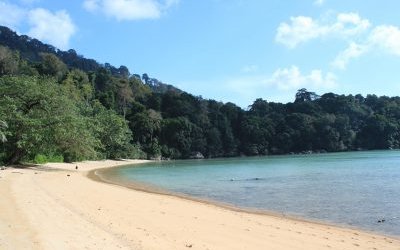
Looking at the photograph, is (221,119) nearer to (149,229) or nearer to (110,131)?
(110,131)

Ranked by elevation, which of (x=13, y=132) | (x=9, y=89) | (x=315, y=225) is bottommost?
(x=315, y=225)

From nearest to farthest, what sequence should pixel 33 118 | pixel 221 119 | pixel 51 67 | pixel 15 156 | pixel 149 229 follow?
pixel 149 229
pixel 33 118
pixel 15 156
pixel 51 67
pixel 221 119

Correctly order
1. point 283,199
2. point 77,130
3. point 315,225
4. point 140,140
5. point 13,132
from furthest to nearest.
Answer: point 140,140 → point 77,130 → point 13,132 → point 283,199 → point 315,225

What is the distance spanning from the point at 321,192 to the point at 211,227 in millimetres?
15766

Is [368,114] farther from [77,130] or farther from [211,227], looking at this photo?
[211,227]

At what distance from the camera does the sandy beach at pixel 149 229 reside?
11.1 meters

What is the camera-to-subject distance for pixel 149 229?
1361 cm

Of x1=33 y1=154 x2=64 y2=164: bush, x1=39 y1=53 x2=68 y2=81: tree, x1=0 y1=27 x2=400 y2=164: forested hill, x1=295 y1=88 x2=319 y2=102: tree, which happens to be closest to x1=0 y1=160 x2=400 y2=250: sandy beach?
x1=33 y1=154 x2=64 y2=164: bush

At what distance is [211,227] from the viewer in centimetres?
1493

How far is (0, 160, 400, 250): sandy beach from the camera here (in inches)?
437

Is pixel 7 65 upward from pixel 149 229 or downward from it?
upward

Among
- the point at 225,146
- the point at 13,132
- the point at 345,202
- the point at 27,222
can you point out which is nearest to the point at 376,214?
the point at 345,202

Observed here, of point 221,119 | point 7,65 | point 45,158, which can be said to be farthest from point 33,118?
point 221,119

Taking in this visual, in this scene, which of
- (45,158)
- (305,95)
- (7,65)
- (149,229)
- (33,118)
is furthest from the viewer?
(305,95)
